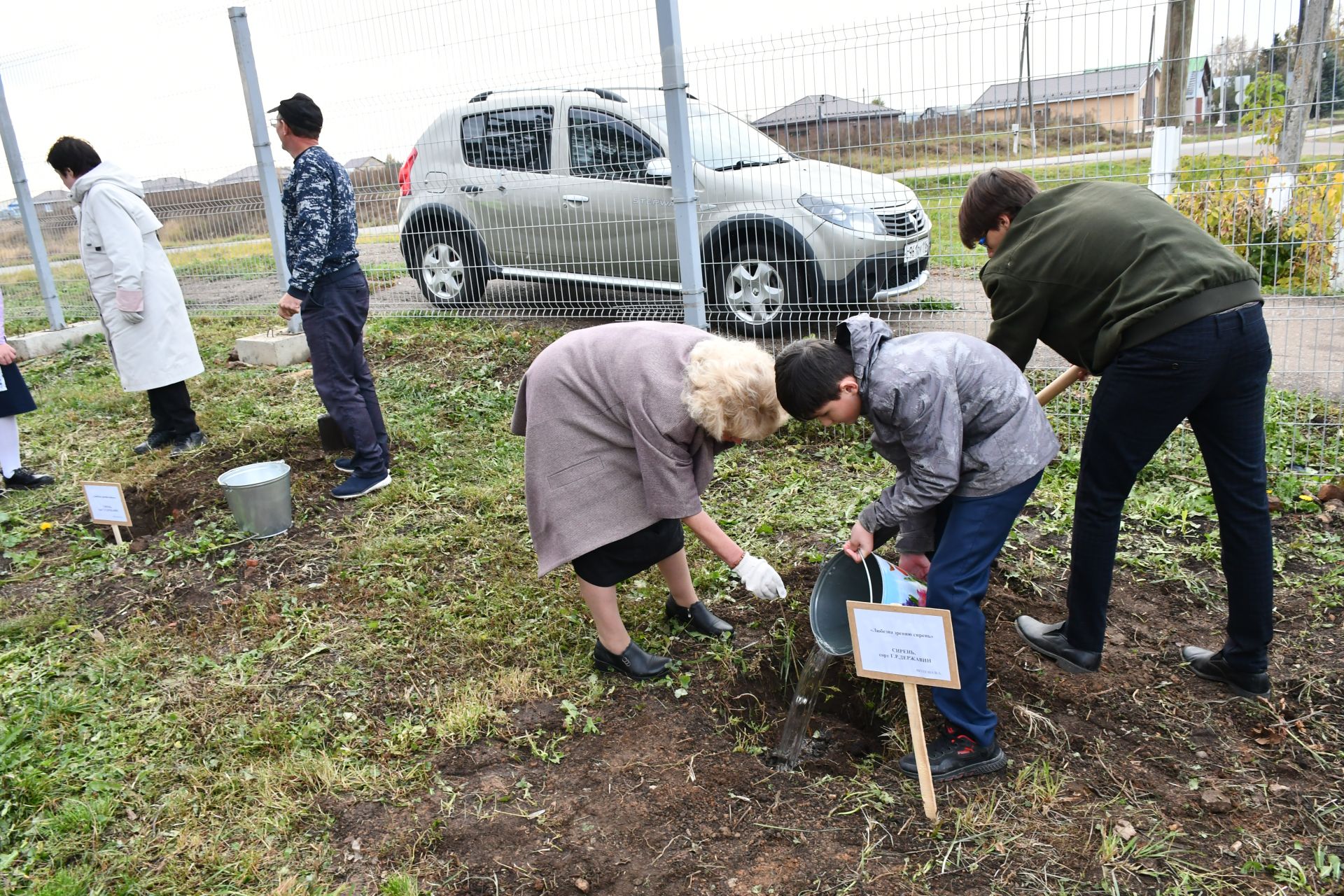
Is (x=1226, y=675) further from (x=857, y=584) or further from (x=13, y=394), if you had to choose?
(x=13, y=394)

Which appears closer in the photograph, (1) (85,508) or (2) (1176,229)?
(2) (1176,229)

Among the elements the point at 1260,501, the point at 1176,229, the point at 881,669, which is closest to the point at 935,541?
the point at 881,669

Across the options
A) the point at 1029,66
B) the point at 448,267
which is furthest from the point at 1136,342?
the point at 448,267

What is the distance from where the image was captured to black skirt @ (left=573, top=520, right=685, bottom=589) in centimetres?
281

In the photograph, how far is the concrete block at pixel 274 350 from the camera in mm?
7027

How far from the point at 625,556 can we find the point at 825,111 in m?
2.91

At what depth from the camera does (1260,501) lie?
258cm

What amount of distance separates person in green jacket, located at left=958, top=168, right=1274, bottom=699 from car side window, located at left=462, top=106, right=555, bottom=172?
3.74 m

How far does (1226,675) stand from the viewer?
2754mm

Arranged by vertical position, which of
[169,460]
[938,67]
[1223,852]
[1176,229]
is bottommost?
[1223,852]

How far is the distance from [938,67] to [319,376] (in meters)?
3.35

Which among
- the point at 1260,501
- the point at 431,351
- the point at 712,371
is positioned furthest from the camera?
the point at 431,351

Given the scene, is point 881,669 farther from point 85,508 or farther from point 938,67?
point 85,508

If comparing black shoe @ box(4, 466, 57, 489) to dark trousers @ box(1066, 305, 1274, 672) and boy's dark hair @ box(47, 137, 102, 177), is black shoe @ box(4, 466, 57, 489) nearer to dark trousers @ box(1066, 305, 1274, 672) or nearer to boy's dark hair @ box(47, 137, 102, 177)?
boy's dark hair @ box(47, 137, 102, 177)
